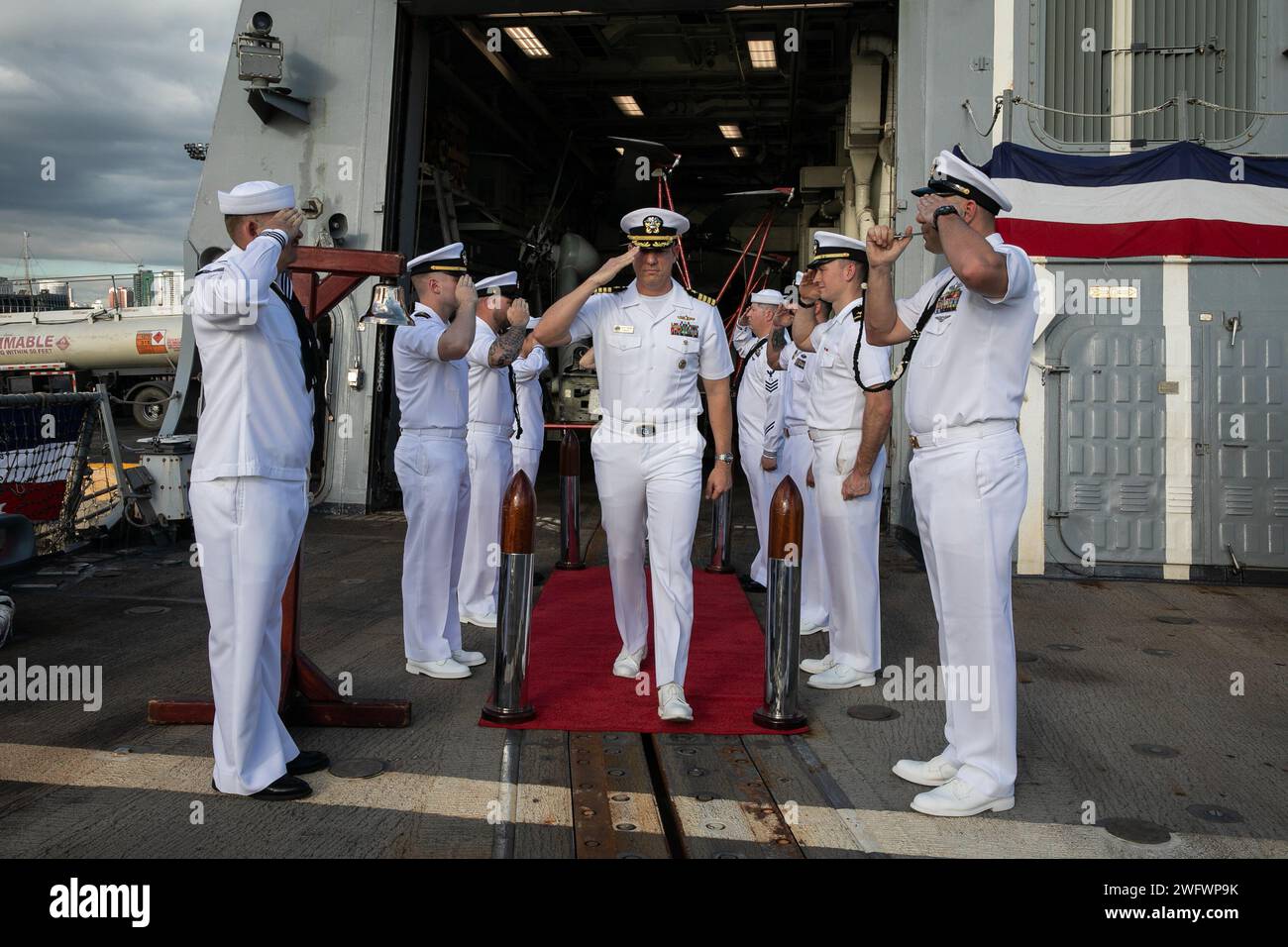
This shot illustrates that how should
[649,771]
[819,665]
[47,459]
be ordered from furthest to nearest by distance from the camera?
[47,459] → [819,665] → [649,771]

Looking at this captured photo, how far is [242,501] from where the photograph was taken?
3.68 meters

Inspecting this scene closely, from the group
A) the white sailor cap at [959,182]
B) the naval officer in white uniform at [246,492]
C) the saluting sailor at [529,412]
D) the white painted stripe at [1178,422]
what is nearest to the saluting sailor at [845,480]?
the white sailor cap at [959,182]

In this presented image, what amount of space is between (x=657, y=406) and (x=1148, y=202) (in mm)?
5843

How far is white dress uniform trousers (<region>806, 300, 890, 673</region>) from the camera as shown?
5695 mm

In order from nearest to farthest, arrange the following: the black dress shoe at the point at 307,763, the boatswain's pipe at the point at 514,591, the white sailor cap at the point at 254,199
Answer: the white sailor cap at the point at 254,199 < the black dress shoe at the point at 307,763 < the boatswain's pipe at the point at 514,591

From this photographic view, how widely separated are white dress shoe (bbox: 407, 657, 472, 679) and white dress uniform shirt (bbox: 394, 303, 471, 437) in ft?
3.98

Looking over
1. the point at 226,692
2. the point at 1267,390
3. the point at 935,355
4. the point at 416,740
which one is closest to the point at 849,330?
the point at 935,355

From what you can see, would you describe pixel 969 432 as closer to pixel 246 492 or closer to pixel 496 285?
pixel 246 492

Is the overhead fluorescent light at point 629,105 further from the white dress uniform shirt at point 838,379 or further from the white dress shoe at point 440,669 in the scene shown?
the white dress shoe at point 440,669

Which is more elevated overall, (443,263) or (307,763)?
(443,263)

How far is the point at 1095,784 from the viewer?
4.05 metres

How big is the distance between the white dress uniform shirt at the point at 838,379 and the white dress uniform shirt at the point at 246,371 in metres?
3.00

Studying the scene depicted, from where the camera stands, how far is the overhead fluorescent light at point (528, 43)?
14.0 meters

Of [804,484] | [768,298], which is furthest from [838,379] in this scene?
[768,298]
